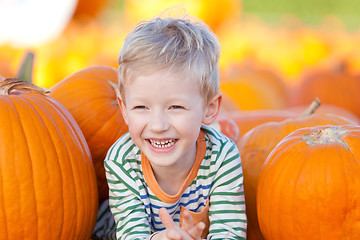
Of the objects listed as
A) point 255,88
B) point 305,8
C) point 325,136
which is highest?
point 305,8

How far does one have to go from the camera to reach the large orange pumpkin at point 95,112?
2.18m

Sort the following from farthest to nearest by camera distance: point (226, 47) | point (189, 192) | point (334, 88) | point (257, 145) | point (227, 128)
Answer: point (226, 47)
point (334, 88)
point (227, 128)
point (257, 145)
point (189, 192)

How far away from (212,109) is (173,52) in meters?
0.28

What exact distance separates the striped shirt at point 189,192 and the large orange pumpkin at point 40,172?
4.8 inches

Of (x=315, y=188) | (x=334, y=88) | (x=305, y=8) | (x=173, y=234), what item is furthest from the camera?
(x=305, y=8)

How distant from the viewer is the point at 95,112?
86.0 inches

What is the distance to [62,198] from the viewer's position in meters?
1.73

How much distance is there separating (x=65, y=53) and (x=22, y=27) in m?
0.92

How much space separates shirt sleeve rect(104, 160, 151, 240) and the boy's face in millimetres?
133

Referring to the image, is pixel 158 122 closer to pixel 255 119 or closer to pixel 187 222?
pixel 187 222

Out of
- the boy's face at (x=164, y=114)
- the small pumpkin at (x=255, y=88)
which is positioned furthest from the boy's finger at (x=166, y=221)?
the small pumpkin at (x=255, y=88)

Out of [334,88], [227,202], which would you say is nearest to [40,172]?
Result: [227,202]

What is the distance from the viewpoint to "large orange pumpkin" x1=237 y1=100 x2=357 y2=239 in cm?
205

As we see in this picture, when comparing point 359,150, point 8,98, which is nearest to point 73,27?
point 8,98
